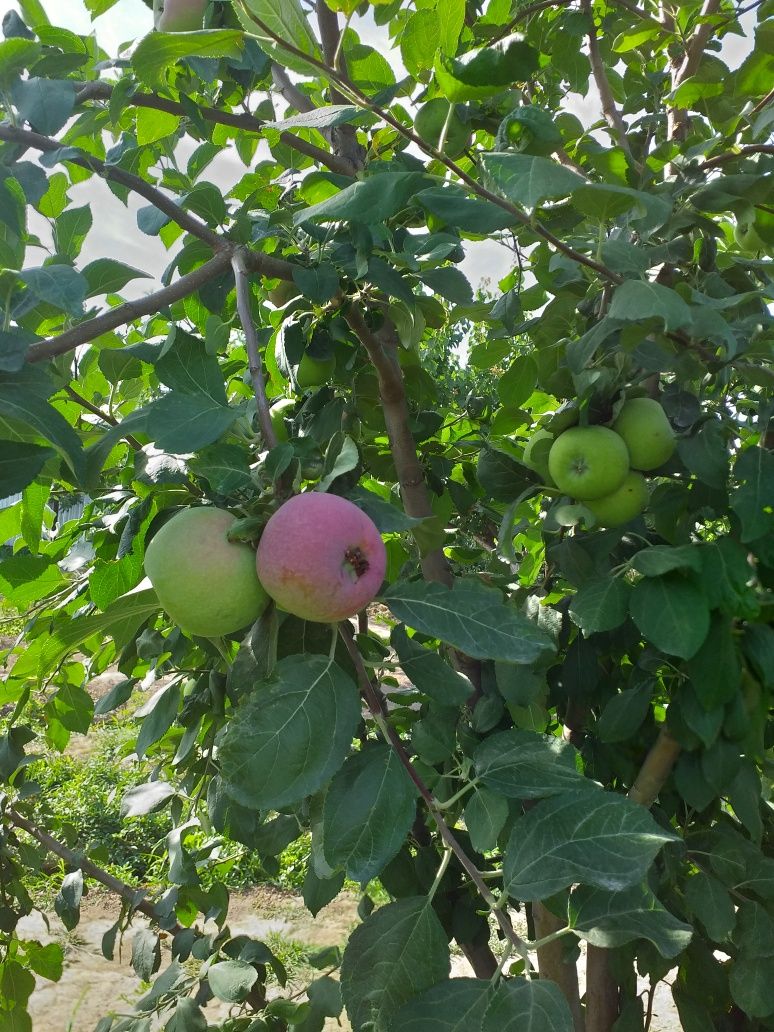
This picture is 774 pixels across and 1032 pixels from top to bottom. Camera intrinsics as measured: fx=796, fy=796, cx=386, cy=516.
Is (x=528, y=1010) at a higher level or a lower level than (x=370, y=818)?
lower

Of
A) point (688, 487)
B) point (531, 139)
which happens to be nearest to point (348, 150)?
point (531, 139)

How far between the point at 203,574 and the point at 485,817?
41 centimetres

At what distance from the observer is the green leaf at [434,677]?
0.85 m

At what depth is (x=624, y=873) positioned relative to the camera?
66 centimetres

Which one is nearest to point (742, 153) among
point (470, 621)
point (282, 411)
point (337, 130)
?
point (337, 130)

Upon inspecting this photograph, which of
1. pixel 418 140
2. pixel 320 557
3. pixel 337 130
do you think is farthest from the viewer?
pixel 337 130

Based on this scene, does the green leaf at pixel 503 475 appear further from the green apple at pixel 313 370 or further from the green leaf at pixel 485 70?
the green leaf at pixel 485 70

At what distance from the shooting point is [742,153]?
1.20 metres

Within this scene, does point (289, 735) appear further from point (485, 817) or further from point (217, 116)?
point (217, 116)

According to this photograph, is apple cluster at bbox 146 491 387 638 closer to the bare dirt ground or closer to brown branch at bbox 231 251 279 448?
brown branch at bbox 231 251 279 448

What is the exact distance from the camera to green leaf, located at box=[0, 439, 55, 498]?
69 centimetres

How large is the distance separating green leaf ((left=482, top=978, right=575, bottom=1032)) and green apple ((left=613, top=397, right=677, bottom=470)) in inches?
26.6

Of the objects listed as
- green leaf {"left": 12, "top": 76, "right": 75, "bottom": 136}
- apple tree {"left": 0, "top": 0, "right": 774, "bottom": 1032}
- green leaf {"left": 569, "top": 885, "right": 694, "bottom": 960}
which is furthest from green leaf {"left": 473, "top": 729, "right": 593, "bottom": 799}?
green leaf {"left": 12, "top": 76, "right": 75, "bottom": 136}

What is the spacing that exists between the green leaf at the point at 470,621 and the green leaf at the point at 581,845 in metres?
0.15
